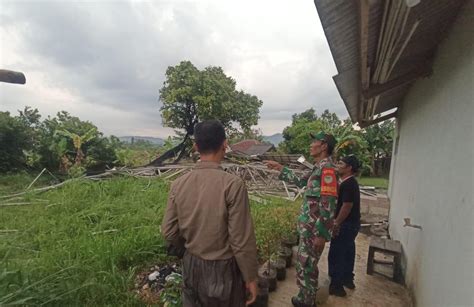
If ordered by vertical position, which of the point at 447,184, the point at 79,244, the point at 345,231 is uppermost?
the point at 447,184

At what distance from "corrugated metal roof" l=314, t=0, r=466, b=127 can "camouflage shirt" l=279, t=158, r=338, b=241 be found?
3.51ft

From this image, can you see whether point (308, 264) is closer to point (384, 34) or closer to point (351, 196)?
point (351, 196)

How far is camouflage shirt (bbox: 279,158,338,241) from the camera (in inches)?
105

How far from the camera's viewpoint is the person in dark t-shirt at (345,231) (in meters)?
3.33

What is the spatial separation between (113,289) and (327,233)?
217cm

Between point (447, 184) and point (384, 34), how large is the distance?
1.29 meters

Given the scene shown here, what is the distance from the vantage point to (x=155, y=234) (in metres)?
4.46

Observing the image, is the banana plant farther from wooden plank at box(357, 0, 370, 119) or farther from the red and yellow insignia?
the red and yellow insignia

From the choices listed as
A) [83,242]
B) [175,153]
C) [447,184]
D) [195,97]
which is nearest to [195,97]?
[195,97]

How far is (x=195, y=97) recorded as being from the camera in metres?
22.2

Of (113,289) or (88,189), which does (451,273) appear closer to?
(113,289)

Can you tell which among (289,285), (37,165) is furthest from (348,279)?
(37,165)

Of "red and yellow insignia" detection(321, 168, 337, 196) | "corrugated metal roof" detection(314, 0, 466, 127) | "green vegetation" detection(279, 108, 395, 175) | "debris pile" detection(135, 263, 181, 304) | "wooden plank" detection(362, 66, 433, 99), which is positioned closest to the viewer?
"corrugated metal roof" detection(314, 0, 466, 127)

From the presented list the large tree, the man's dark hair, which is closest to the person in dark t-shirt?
the man's dark hair
